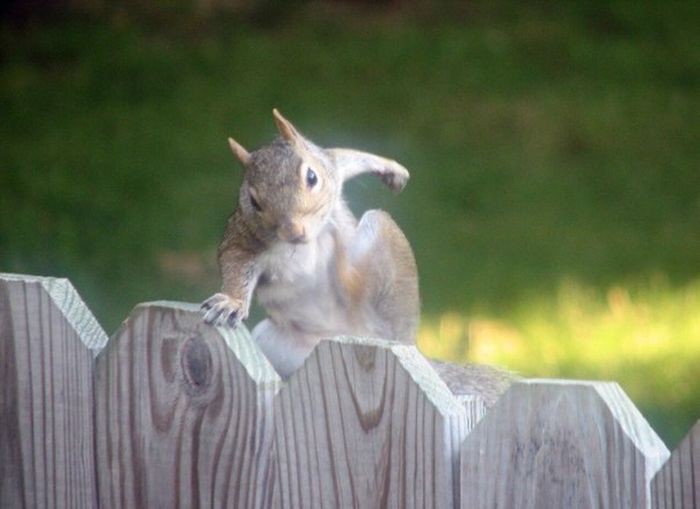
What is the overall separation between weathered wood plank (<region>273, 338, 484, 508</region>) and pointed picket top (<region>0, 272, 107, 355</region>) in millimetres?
341

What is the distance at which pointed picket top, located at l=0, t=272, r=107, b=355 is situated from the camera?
215cm

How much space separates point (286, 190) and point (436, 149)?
4.40 metres

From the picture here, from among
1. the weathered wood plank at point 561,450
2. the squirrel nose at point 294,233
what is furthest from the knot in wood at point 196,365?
the squirrel nose at point 294,233

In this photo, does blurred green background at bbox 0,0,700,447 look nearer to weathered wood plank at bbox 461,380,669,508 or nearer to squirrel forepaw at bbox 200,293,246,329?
squirrel forepaw at bbox 200,293,246,329

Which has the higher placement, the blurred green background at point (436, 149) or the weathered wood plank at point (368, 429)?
the blurred green background at point (436, 149)

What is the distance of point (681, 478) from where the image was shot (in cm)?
164

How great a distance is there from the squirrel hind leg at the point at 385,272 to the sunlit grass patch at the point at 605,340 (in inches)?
42.1

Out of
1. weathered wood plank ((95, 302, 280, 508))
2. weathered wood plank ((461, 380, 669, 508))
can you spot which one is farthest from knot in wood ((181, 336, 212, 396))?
weathered wood plank ((461, 380, 669, 508))

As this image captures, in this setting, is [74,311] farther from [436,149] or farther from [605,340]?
[436,149]

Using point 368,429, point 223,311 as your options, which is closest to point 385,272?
point 223,311

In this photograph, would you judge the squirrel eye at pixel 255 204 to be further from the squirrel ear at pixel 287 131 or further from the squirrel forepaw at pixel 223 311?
the squirrel forepaw at pixel 223 311

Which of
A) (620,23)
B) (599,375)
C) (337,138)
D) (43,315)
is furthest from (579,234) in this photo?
(43,315)

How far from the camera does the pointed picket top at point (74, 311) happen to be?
2.15 metres

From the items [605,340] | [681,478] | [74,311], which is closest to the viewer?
[681,478]
